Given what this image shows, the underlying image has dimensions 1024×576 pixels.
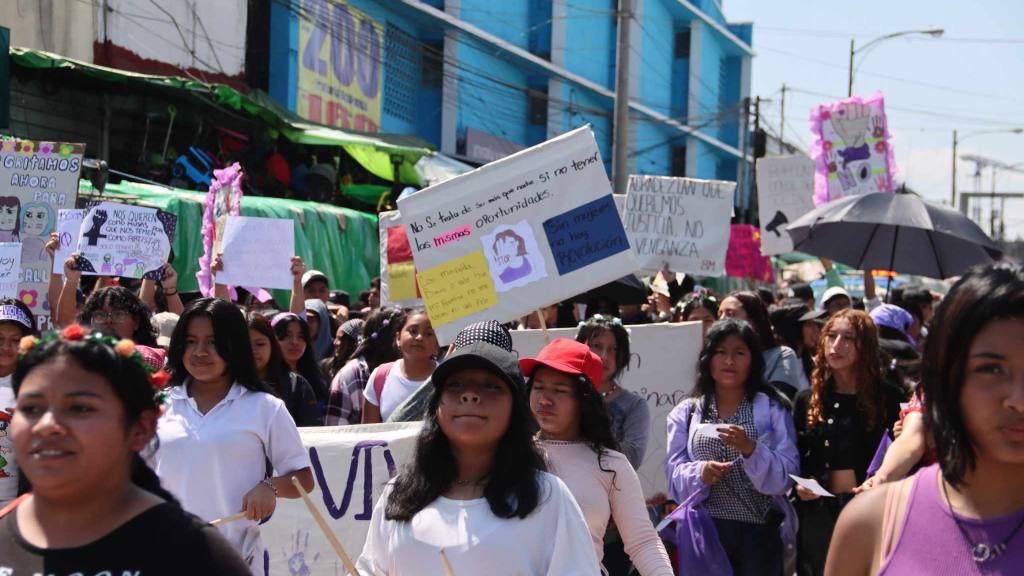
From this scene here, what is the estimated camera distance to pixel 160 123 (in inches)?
620

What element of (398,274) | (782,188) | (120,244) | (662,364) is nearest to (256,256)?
(120,244)

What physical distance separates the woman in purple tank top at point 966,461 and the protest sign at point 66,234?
22.1 feet

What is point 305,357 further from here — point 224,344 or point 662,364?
point 224,344

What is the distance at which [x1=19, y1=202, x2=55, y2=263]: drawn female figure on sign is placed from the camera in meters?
9.00

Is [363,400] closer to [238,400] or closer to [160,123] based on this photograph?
[238,400]

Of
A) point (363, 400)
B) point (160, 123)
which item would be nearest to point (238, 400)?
point (363, 400)

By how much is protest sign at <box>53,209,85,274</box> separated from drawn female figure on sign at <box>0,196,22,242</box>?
707 mm

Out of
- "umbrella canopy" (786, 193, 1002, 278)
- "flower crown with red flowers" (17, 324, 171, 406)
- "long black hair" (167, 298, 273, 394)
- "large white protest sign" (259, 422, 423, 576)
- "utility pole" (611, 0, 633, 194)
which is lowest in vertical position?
"large white protest sign" (259, 422, 423, 576)

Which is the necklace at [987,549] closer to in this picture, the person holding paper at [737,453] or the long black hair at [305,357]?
the person holding paper at [737,453]

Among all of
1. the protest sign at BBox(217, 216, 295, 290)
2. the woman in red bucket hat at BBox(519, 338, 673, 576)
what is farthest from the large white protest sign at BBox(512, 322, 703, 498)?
the woman in red bucket hat at BBox(519, 338, 673, 576)

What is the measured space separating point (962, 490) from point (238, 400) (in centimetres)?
304

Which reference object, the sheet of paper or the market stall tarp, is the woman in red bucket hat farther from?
the market stall tarp

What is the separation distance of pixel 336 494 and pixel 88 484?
3.76 m

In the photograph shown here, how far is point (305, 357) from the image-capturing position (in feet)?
26.0
